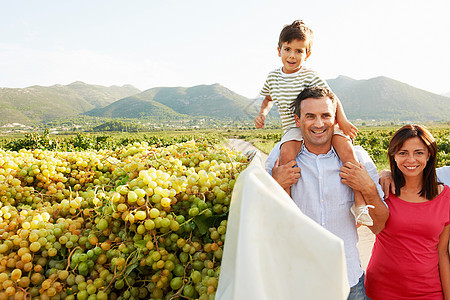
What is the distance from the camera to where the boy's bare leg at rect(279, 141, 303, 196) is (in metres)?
1.94

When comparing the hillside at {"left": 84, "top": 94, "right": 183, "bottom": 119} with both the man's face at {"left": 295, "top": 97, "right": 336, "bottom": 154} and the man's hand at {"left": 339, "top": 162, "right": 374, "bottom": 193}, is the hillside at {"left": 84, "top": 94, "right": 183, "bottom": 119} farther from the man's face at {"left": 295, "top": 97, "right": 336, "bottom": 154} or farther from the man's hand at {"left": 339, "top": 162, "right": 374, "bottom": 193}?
the man's hand at {"left": 339, "top": 162, "right": 374, "bottom": 193}

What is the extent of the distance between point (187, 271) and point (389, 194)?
171 cm

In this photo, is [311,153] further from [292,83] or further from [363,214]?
[292,83]

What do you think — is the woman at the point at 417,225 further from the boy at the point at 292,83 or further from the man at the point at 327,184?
the boy at the point at 292,83

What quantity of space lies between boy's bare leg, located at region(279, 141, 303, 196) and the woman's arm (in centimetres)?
129

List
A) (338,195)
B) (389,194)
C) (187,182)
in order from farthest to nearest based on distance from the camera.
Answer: (389,194) < (338,195) < (187,182)

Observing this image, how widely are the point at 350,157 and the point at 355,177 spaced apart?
0.17 meters

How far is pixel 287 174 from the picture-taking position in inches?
70.2

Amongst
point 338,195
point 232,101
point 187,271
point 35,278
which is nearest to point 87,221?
point 35,278

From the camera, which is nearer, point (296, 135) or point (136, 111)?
point (296, 135)

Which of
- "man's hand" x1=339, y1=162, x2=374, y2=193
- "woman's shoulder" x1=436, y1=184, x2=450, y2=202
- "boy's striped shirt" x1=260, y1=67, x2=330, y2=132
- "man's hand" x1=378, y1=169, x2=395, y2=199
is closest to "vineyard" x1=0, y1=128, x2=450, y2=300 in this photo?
"man's hand" x1=339, y1=162, x2=374, y2=193

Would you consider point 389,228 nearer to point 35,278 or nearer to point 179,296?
point 179,296

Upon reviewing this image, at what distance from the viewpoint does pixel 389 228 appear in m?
1.99

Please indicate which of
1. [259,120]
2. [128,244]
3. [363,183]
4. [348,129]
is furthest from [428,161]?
[128,244]
